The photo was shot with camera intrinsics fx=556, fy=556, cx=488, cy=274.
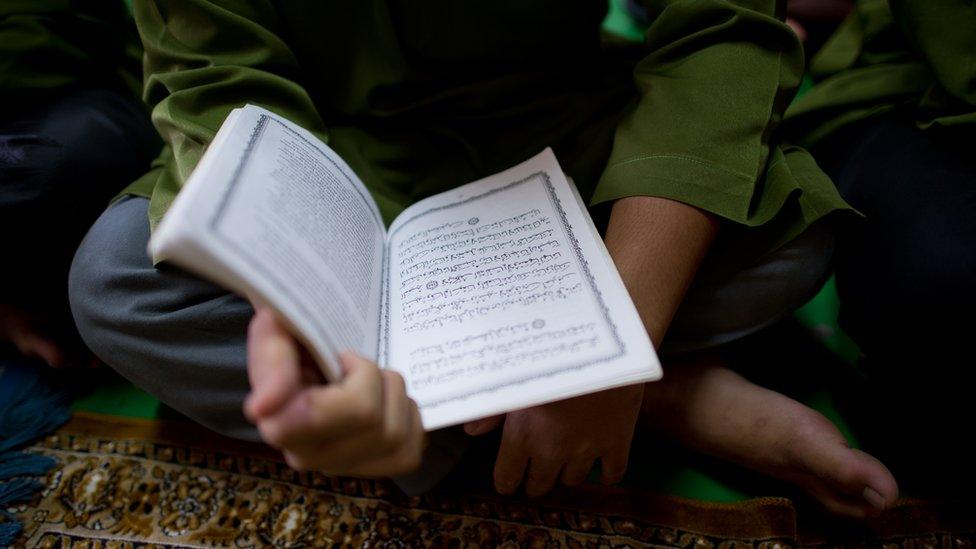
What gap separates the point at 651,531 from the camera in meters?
0.60

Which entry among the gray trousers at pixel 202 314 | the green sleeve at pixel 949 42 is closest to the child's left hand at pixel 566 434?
the gray trousers at pixel 202 314


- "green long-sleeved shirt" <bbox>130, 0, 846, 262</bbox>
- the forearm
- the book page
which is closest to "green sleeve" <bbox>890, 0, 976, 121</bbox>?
"green long-sleeved shirt" <bbox>130, 0, 846, 262</bbox>

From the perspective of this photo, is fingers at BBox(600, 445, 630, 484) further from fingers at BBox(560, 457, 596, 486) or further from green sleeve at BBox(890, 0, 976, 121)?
green sleeve at BBox(890, 0, 976, 121)

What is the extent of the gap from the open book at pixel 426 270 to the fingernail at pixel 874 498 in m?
0.34

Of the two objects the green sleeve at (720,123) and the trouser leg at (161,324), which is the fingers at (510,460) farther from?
the green sleeve at (720,123)

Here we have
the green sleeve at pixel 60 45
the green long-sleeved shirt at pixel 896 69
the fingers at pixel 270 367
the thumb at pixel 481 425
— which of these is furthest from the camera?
the green sleeve at pixel 60 45

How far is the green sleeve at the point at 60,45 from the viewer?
0.69 meters

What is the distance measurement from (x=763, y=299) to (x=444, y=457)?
1.18 feet

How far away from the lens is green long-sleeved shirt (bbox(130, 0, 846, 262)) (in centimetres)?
49

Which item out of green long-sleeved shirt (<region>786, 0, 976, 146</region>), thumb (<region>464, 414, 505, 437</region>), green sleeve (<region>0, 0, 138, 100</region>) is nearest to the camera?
thumb (<region>464, 414, 505, 437</region>)

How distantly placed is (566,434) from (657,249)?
171 millimetres

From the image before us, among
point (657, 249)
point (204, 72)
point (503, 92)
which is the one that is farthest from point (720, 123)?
point (204, 72)

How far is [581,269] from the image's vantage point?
0.42 metres

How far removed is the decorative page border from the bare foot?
0.90ft
